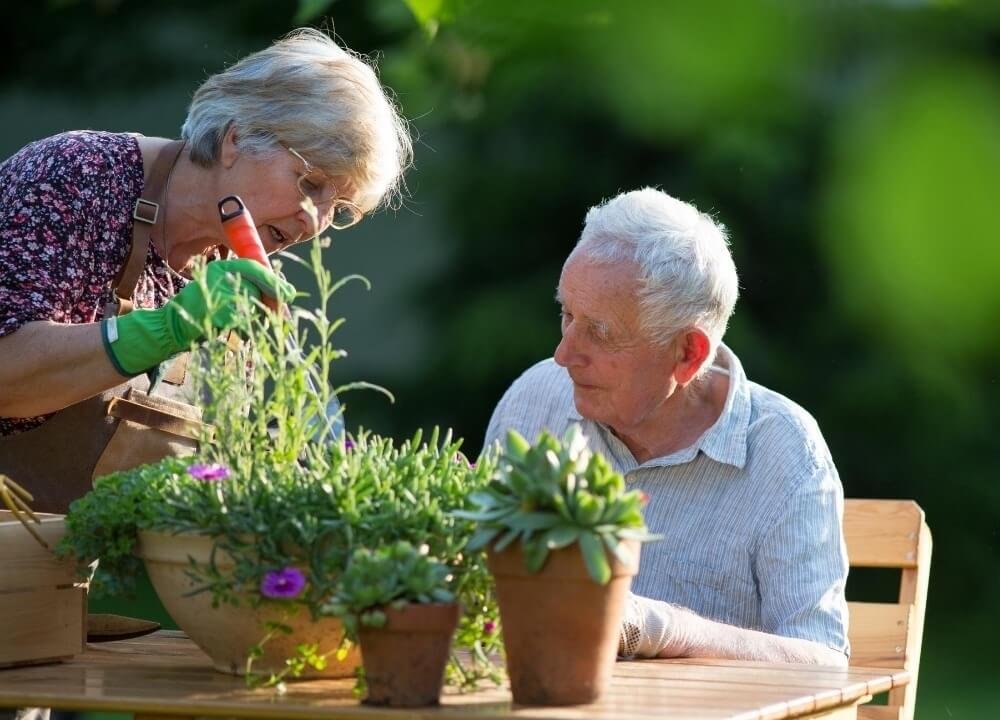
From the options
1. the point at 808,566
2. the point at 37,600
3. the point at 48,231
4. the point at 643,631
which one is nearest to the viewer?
the point at 37,600

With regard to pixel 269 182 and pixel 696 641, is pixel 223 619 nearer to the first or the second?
pixel 696 641

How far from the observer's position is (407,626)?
4.16 feet

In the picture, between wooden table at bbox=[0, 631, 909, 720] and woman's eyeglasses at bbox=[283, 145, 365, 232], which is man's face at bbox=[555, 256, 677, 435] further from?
wooden table at bbox=[0, 631, 909, 720]

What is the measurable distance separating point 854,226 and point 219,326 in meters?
1.54

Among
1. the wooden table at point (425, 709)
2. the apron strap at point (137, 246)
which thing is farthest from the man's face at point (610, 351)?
the apron strap at point (137, 246)

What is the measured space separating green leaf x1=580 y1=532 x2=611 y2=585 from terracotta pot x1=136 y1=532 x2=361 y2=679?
1.07ft

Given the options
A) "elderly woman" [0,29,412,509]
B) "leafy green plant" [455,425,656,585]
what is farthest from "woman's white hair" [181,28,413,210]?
"leafy green plant" [455,425,656,585]

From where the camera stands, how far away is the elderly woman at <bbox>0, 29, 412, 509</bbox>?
204cm

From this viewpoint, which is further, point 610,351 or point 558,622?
point 610,351

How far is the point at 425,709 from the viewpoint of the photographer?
1.30 meters

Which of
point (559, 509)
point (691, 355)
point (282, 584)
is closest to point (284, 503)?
point (282, 584)

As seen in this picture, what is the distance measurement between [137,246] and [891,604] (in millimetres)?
1308

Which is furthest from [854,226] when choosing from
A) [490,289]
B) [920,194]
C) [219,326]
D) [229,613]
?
[490,289]

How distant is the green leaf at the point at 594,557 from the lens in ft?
4.11
